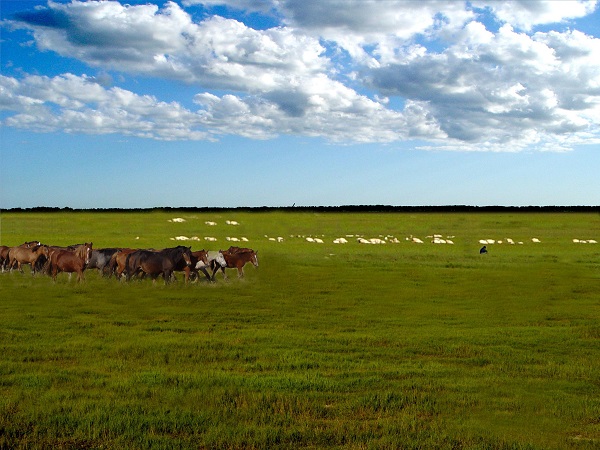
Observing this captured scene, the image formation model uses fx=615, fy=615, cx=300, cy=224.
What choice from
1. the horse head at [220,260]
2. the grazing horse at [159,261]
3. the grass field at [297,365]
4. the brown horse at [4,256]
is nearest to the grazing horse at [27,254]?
the brown horse at [4,256]

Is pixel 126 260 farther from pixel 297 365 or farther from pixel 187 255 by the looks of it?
pixel 297 365

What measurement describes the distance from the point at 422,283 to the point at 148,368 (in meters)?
20.3

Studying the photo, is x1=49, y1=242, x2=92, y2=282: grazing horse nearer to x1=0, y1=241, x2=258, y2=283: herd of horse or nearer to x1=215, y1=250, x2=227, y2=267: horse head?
x1=0, y1=241, x2=258, y2=283: herd of horse

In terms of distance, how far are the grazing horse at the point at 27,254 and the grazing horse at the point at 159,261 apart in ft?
19.2

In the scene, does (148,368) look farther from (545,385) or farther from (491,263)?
(491,263)

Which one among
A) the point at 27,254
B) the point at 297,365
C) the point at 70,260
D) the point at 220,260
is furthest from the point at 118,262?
the point at 297,365

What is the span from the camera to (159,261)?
27906 mm

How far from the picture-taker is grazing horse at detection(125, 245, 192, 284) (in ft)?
91.4

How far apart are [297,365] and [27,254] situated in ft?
77.3

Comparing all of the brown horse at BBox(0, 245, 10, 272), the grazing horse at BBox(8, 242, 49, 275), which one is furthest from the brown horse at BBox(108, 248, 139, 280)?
the brown horse at BBox(0, 245, 10, 272)

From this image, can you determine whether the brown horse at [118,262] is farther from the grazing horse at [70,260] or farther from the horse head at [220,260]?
the horse head at [220,260]

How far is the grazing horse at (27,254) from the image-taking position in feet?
102

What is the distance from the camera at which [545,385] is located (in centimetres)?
1166

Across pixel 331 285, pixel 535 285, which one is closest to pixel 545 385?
pixel 331 285
